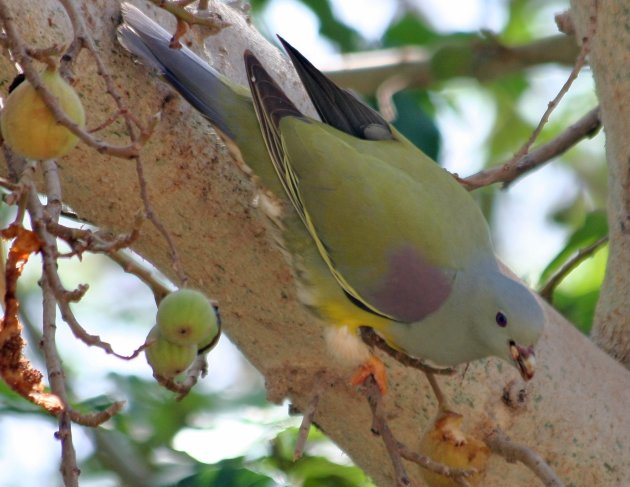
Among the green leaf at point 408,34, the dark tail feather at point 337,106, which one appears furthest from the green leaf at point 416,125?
the dark tail feather at point 337,106

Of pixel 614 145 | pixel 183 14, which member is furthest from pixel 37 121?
pixel 614 145

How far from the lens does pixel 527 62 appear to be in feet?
13.8

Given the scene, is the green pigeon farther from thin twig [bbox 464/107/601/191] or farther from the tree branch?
the tree branch

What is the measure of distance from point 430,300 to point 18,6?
4.01 feet

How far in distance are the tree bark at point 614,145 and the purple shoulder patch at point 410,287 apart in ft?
1.36

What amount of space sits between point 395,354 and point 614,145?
2.51 feet

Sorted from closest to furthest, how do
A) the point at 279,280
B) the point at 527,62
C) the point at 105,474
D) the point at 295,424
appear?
1. the point at 279,280
2. the point at 295,424
3. the point at 105,474
4. the point at 527,62

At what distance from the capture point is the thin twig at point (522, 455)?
203 cm

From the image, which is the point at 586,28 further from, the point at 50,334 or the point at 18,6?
the point at 50,334

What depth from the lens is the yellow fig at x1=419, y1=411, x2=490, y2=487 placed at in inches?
85.6

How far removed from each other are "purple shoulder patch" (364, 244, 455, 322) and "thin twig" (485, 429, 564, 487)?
0.45 metres

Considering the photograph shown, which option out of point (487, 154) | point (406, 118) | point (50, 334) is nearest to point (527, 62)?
point (406, 118)

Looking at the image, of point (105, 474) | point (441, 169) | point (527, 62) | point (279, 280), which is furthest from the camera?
point (527, 62)

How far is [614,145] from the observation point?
8.84ft
